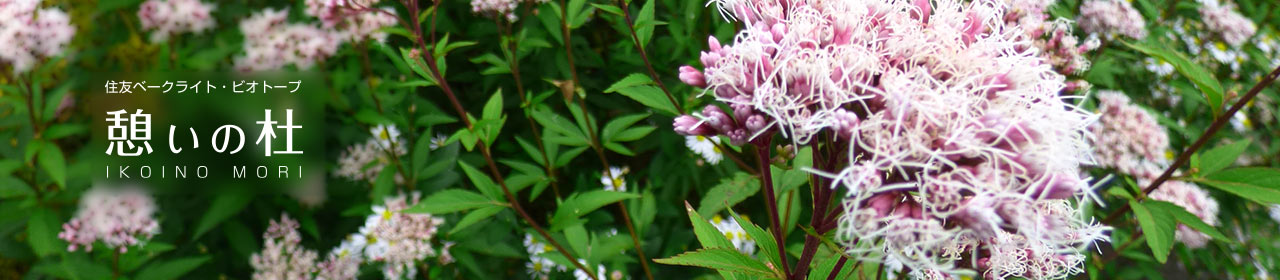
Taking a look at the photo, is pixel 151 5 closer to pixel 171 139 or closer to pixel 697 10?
pixel 171 139

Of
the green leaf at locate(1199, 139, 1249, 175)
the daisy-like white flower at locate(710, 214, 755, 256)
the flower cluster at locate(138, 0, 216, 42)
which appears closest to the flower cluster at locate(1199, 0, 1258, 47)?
the green leaf at locate(1199, 139, 1249, 175)

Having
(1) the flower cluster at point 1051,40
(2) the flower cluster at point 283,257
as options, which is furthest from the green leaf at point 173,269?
(1) the flower cluster at point 1051,40

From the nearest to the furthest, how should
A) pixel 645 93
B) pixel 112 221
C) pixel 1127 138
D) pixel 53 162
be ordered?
pixel 645 93 → pixel 53 162 → pixel 112 221 → pixel 1127 138

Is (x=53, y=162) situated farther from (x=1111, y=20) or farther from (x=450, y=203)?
(x=1111, y=20)

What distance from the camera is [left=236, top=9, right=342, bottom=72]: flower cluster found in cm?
155

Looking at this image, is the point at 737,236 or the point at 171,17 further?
the point at 737,236

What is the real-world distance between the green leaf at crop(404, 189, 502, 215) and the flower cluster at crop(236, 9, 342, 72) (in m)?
0.56

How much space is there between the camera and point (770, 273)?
837 millimetres

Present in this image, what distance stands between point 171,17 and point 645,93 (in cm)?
118

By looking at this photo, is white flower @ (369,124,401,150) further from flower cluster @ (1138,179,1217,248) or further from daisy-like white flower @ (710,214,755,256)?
flower cluster @ (1138,179,1217,248)

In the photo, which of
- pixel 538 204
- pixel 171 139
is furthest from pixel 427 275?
pixel 171 139

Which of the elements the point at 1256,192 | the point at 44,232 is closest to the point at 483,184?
the point at 44,232

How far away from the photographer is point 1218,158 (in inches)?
44.2

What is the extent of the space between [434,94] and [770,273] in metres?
1.22
